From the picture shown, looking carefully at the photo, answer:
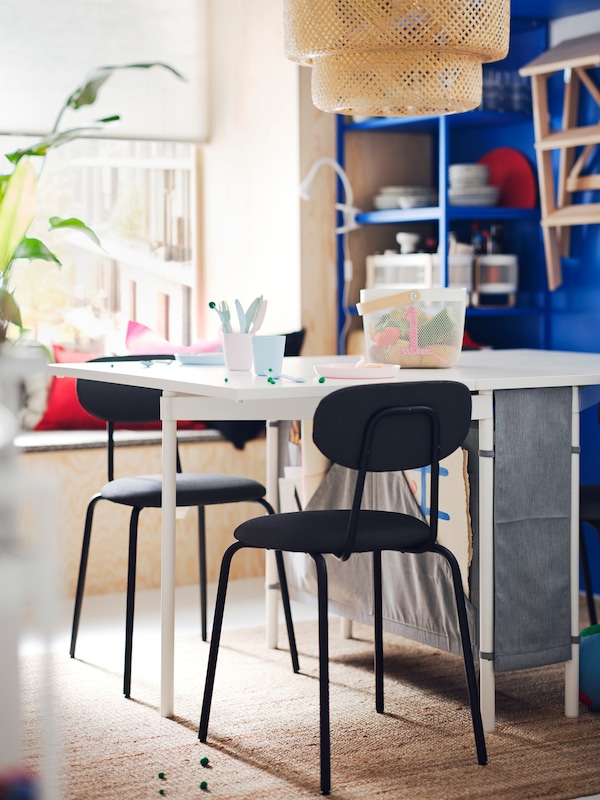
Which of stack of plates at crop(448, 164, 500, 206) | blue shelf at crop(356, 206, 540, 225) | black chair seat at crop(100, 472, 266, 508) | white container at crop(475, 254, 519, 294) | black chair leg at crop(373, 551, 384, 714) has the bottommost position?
black chair leg at crop(373, 551, 384, 714)

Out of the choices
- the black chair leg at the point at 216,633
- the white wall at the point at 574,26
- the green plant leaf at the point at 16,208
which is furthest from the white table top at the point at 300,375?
the white wall at the point at 574,26

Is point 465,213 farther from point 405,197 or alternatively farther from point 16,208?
point 16,208

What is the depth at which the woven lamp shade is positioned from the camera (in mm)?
2641

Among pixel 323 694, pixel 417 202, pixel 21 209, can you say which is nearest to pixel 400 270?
pixel 417 202

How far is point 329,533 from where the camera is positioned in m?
2.44

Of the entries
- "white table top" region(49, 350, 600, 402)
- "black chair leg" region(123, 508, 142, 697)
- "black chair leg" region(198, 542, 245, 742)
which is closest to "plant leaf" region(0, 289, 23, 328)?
"white table top" region(49, 350, 600, 402)

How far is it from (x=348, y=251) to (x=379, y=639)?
2.08 meters

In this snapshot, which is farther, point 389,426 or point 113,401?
point 113,401

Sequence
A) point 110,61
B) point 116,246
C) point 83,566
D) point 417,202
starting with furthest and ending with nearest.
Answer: point 116,246
point 110,61
point 417,202
point 83,566

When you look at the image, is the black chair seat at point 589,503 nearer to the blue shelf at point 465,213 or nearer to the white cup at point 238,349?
the white cup at point 238,349

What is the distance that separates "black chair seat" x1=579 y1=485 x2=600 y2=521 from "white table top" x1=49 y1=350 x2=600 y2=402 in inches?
13.4

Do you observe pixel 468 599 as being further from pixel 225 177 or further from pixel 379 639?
pixel 225 177

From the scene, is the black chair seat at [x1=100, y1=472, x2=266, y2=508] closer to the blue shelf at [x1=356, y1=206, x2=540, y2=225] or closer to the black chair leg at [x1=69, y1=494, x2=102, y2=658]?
the black chair leg at [x1=69, y1=494, x2=102, y2=658]

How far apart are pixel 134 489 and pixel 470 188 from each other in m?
1.82
